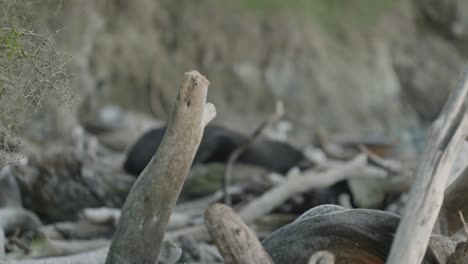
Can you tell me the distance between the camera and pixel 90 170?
6.94 metres

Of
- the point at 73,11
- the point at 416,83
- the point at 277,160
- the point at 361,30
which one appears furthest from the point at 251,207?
the point at 416,83

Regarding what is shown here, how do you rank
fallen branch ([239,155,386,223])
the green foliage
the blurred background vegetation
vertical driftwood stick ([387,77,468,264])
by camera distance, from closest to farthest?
vertical driftwood stick ([387,77,468,264]) < the green foliage < fallen branch ([239,155,386,223]) < the blurred background vegetation

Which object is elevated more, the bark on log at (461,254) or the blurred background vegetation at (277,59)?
the bark on log at (461,254)

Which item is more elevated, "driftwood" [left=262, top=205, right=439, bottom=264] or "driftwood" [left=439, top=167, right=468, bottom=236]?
"driftwood" [left=262, top=205, right=439, bottom=264]

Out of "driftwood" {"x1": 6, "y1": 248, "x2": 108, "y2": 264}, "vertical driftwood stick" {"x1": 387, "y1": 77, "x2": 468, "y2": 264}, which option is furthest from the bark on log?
"driftwood" {"x1": 6, "y1": 248, "x2": 108, "y2": 264}

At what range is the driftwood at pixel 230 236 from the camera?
8.90 ft

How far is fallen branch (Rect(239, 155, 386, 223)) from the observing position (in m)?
6.00

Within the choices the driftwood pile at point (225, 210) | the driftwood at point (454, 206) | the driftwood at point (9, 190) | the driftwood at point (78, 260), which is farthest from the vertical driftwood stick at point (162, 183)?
the driftwood at point (9, 190)

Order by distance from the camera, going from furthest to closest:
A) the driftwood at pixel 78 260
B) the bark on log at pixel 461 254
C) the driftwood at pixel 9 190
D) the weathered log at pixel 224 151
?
the weathered log at pixel 224 151 → the driftwood at pixel 9 190 → the driftwood at pixel 78 260 → the bark on log at pixel 461 254

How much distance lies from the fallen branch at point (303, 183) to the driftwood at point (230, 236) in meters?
3.12

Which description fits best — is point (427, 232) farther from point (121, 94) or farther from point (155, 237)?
point (121, 94)

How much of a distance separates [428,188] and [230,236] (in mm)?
627

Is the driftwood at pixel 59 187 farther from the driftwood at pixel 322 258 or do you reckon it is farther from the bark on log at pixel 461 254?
the bark on log at pixel 461 254

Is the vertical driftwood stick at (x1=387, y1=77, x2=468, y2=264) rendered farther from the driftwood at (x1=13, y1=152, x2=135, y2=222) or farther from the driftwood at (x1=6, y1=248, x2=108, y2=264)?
the driftwood at (x1=13, y1=152, x2=135, y2=222)
